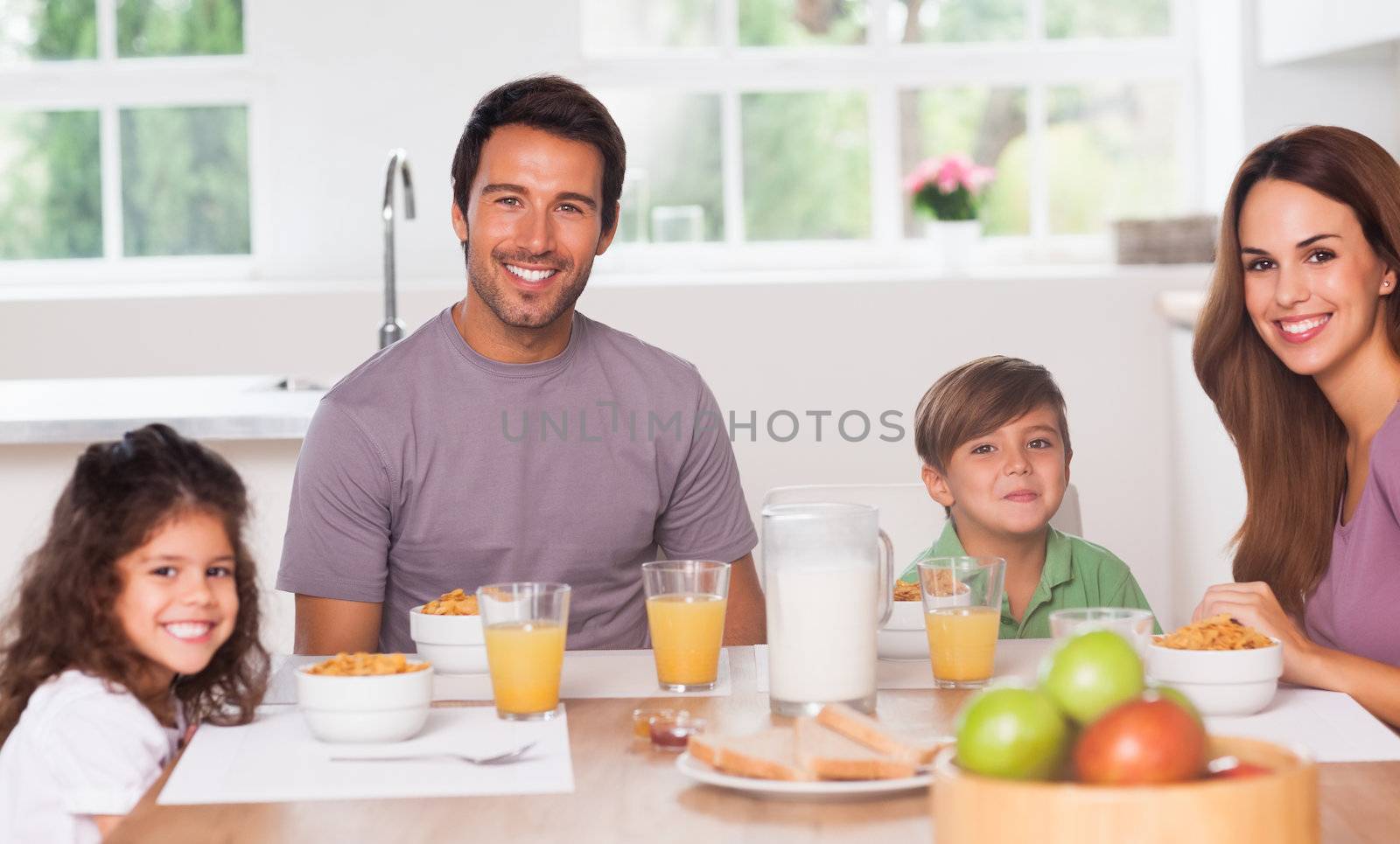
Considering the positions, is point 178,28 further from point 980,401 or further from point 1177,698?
point 1177,698

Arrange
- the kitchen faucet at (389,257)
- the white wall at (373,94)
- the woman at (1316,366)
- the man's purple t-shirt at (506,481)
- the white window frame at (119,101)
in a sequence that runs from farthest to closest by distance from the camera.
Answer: the white window frame at (119,101) < the white wall at (373,94) < the kitchen faucet at (389,257) < the man's purple t-shirt at (506,481) < the woman at (1316,366)

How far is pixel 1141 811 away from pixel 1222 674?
0.56 meters

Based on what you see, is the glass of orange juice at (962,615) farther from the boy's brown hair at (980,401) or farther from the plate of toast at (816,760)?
the boy's brown hair at (980,401)

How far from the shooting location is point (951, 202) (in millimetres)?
4438

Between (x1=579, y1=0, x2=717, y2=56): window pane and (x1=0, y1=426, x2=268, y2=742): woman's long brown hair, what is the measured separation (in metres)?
3.31

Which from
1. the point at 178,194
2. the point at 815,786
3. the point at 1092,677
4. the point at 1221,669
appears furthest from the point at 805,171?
the point at 1092,677

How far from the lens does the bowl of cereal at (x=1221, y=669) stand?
134 centimetres

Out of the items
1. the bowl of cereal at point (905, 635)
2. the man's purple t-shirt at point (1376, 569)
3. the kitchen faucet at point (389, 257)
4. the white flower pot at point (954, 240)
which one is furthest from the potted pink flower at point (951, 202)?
the bowl of cereal at point (905, 635)

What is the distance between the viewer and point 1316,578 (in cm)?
186

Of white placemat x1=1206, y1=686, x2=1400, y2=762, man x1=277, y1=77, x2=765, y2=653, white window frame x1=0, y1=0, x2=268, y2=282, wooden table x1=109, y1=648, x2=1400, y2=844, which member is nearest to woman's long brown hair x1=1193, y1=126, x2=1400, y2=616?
white placemat x1=1206, y1=686, x2=1400, y2=762

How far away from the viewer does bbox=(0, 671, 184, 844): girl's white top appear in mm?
1258

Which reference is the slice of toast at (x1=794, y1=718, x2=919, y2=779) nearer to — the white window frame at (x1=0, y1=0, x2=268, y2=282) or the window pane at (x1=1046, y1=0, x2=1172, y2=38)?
Result: the white window frame at (x1=0, y1=0, x2=268, y2=282)

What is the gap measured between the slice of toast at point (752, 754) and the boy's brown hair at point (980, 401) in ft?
3.33

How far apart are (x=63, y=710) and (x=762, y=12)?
3632 mm
